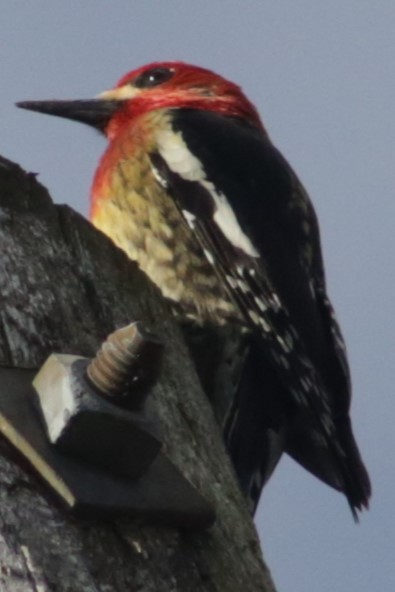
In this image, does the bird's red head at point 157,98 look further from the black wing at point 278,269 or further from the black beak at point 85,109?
the black wing at point 278,269

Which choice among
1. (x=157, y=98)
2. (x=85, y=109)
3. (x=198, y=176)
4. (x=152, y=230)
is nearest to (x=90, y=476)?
(x=152, y=230)

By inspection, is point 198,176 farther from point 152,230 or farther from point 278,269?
point 278,269

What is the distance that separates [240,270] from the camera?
4.22 metres

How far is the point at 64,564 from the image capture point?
189 cm

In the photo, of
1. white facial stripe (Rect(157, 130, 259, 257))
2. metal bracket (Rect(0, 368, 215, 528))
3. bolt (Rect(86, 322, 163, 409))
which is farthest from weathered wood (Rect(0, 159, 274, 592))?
white facial stripe (Rect(157, 130, 259, 257))

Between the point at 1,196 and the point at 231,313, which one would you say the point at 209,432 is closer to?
the point at 1,196

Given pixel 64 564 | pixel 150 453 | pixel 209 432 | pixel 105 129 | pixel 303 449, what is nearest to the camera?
pixel 64 564

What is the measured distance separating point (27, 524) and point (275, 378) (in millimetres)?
2101

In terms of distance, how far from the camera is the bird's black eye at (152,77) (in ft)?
19.8

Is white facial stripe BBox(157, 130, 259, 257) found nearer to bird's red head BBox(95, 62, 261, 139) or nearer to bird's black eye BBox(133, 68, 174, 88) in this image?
bird's red head BBox(95, 62, 261, 139)

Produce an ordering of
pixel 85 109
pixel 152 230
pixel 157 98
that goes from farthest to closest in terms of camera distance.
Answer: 1. pixel 157 98
2. pixel 85 109
3. pixel 152 230

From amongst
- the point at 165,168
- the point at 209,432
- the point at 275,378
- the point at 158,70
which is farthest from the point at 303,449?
the point at 158,70

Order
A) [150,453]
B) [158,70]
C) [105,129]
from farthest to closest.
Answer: [158,70]
[105,129]
[150,453]

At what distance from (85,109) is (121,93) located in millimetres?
249
